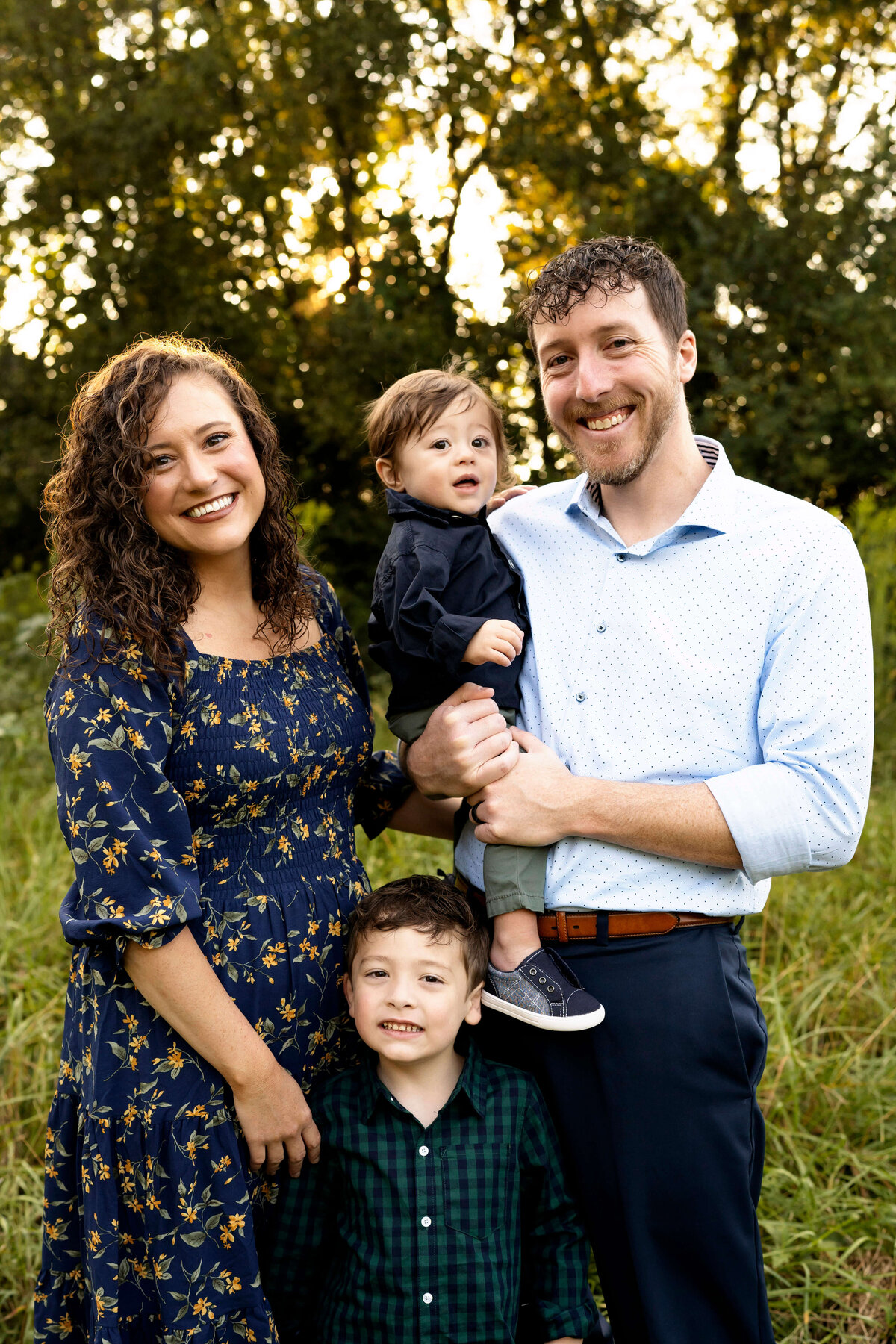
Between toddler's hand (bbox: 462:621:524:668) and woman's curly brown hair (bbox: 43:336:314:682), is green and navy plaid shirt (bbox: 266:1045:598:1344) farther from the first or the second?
woman's curly brown hair (bbox: 43:336:314:682)

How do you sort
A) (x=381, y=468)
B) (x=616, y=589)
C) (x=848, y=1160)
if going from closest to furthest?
1. (x=616, y=589)
2. (x=381, y=468)
3. (x=848, y=1160)

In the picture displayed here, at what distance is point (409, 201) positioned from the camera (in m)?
9.04

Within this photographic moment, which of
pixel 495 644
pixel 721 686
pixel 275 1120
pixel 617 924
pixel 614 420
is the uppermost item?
pixel 614 420

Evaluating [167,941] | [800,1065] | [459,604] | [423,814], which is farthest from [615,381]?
[800,1065]

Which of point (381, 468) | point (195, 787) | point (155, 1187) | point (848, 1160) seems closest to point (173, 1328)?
point (155, 1187)

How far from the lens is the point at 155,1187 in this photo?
1.97m

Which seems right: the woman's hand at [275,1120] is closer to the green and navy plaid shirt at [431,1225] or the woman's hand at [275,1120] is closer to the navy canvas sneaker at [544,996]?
the green and navy plaid shirt at [431,1225]

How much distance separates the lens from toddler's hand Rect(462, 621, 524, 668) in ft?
7.24

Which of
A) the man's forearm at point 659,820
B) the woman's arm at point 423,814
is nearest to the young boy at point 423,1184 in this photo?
the man's forearm at point 659,820

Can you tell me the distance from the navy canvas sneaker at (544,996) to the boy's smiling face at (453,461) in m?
1.02

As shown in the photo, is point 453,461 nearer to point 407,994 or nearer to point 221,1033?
point 407,994

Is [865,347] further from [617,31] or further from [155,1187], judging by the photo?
[155,1187]

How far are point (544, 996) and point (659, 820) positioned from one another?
401 mm

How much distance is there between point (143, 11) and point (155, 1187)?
9.77 metres
